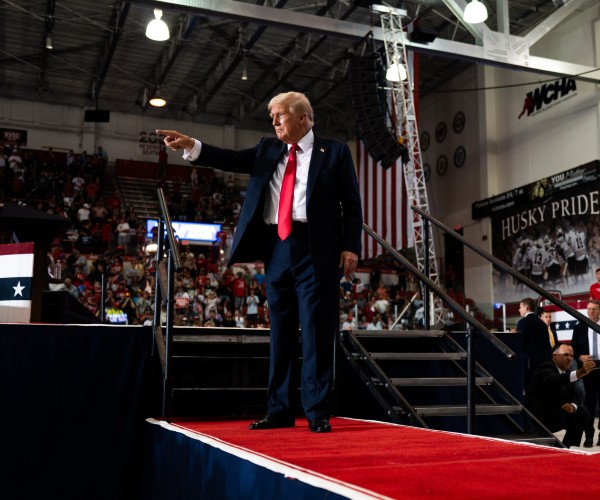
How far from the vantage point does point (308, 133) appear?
10.3 ft

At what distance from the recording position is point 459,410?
3908 millimetres

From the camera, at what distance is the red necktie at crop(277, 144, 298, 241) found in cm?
304

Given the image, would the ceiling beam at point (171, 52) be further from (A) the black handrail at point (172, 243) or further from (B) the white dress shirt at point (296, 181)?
(B) the white dress shirt at point (296, 181)

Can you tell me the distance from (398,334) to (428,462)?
2578 millimetres

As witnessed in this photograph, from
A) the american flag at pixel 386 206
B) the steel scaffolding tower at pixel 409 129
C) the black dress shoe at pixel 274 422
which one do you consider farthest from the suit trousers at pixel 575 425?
the american flag at pixel 386 206

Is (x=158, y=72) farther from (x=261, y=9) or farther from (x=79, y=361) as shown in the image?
(x=79, y=361)

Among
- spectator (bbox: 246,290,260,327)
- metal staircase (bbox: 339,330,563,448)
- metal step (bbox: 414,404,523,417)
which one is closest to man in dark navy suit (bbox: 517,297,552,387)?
metal staircase (bbox: 339,330,563,448)

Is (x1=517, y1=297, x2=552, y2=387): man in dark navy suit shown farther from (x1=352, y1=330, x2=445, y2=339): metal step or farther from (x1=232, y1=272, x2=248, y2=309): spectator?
(x1=232, y1=272, x2=248, y2=309): spectator

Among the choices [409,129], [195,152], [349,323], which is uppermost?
[409,129]

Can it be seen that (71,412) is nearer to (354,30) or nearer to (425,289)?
(425,289)

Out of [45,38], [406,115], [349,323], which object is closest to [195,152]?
[349,323]

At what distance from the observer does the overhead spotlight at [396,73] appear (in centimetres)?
1202

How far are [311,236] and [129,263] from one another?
496 inches

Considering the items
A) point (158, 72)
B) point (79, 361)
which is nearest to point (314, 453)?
point (79, 361)
